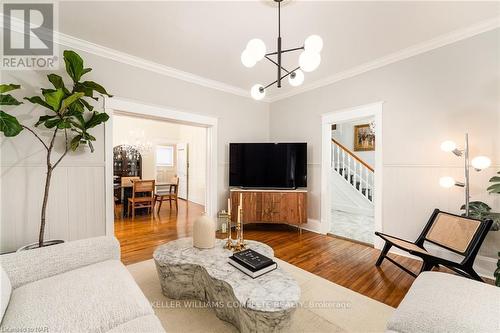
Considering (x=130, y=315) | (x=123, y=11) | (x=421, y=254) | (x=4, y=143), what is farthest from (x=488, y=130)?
(x=4, y=143)

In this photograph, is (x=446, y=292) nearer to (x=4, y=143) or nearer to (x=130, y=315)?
(x=130, y=315)

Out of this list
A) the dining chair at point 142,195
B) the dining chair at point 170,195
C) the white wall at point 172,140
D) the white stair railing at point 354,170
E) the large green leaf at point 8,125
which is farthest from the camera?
the white wall at point 172,140

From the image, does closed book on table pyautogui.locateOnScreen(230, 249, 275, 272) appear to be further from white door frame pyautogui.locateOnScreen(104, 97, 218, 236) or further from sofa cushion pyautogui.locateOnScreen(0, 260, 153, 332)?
white door frame pyautogui.locateOnScreen(104, 97, 218, 236)

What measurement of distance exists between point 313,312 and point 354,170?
14.1 feet

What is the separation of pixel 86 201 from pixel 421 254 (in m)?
3.76

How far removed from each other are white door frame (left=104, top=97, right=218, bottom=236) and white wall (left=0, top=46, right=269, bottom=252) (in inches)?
2.6

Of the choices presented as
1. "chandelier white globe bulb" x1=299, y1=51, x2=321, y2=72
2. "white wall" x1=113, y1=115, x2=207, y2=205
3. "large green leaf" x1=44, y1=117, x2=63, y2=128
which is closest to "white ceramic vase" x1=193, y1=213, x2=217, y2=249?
"chandelier white globe bulb" x1=299, y1=51, x2=321, y2=72

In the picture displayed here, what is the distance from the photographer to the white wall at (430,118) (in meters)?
2.38

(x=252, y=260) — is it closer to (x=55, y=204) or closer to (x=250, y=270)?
(x=250, y=270)

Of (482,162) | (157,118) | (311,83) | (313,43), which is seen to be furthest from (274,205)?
(313,43)

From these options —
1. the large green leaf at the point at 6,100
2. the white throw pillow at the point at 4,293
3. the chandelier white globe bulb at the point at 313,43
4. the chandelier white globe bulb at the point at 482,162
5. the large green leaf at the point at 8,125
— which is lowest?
the white throw pillow at the point at 4,293

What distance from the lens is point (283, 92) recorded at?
4.41m

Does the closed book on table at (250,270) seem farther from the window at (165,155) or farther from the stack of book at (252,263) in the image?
the window at (165,155)

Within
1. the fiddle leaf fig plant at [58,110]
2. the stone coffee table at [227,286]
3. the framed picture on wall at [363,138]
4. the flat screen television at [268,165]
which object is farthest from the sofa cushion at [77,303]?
the framed picture on wall at [363,138]
